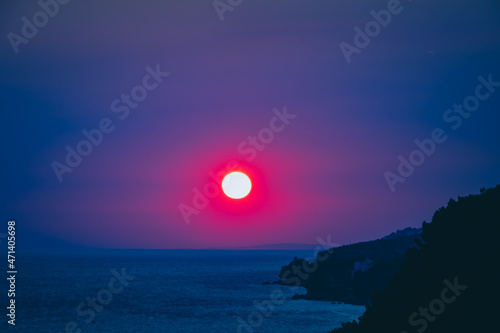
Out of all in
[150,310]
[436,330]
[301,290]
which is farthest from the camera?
[301,290]

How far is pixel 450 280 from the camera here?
3531 centimetres

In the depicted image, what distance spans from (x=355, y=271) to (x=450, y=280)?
224 feet

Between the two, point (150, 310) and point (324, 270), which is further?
point (324, 270)

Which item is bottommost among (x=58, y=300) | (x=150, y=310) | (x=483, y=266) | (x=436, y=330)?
(x=436, y=330)

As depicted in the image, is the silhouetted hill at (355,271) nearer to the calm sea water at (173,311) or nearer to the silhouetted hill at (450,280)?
the calm sea water at (173,311)

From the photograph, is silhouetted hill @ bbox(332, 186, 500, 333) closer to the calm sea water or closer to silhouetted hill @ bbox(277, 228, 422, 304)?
the calm sea water

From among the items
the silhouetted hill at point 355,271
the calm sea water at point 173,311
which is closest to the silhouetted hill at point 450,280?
the calm sea water at point 173,311

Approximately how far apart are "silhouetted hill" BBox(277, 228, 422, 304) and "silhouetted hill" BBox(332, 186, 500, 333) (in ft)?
154

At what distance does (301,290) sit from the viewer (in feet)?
394

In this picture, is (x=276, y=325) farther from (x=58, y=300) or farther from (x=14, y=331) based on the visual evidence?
(x=58, y=300)

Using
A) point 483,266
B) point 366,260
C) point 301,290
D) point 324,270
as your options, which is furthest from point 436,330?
point 301,290

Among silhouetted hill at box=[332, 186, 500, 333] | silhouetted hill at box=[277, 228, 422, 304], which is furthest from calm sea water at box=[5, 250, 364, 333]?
silhouetted hill at box=[332, 186, 500, 333]

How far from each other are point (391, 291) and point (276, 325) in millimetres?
31423

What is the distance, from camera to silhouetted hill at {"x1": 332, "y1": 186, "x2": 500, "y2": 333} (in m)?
32.1
